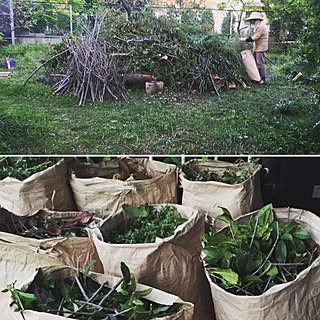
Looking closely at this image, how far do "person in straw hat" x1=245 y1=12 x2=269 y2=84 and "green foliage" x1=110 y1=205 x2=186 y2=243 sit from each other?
1.68 feet

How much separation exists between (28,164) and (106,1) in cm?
73

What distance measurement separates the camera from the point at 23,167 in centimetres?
171

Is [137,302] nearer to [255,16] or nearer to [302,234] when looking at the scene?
[302,234]

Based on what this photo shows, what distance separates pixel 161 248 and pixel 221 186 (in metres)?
0.38

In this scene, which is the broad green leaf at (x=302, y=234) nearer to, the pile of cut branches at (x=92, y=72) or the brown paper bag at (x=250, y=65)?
the brown paper bag at (x=250, y=65)

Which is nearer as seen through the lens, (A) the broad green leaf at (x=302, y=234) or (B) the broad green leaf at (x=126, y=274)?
(B) the broad green leaf at (x=126, y=274)

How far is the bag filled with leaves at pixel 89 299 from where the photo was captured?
44.7 inches

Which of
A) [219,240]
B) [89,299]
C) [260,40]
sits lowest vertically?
[89,299]

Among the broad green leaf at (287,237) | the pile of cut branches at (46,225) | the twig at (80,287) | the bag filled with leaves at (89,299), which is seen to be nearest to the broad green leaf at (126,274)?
the bag filled with leaves at (89,299)

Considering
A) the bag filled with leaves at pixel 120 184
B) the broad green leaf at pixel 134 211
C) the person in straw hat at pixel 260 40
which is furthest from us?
the bag filled with leaves at pixel 120 184

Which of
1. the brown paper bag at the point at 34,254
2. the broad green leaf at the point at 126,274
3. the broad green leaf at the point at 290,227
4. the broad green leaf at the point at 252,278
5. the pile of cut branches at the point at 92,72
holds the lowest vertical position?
the brown paper bag at the point at 34,254

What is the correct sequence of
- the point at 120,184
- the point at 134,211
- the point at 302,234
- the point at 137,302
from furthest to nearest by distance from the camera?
1. the point at 120,184
2. the point at 134,211
3. the point at 302,234
4. the point at 137,302

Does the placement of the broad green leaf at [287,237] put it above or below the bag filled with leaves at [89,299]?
above

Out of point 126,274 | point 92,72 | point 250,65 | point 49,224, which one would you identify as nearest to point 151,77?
point 92,72
